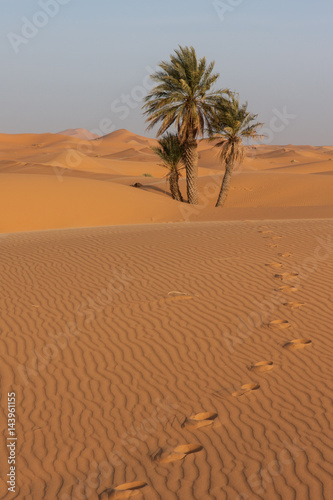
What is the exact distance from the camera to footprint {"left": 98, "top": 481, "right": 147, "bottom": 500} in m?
3.84

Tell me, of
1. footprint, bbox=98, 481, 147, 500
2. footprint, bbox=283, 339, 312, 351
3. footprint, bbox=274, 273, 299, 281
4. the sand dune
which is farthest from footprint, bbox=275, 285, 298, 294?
footprint, bbox=98, 481, 147, 500

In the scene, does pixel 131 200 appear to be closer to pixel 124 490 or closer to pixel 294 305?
pixel 294 305

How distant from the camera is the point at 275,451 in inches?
166

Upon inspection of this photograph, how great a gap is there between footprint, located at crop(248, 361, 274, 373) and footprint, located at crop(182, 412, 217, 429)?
3.15 feet

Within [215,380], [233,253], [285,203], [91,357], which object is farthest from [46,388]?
[285,203]

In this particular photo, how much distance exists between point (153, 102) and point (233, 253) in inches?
638

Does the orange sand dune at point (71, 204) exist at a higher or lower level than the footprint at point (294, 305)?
lower

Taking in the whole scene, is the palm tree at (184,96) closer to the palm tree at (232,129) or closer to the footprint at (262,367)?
the palm tree at (232,129)

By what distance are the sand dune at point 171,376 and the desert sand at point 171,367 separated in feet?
0.05

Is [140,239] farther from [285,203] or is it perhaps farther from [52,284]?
[285,203]

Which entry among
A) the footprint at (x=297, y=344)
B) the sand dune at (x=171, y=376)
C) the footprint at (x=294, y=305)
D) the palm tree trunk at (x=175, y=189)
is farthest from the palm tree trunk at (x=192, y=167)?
the footprint at (x=297, y=344)

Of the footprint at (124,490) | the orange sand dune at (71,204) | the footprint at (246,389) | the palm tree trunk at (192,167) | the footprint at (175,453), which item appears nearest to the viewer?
the footprint at (124,490)

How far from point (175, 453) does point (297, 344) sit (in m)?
2.39

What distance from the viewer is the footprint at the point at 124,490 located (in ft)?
12.6
